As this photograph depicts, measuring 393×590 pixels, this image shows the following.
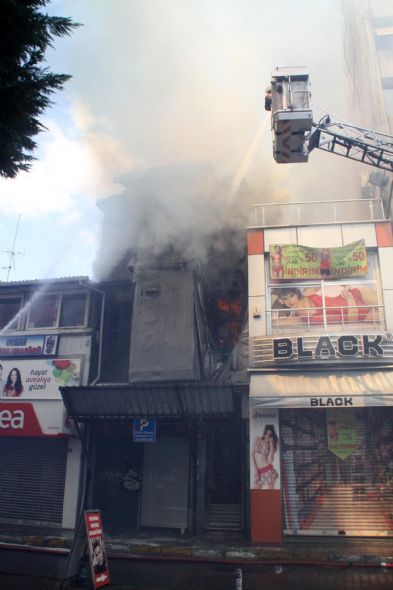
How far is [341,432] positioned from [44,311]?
11.0 metres

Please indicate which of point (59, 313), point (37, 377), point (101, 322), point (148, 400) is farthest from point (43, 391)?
point (148, 400)

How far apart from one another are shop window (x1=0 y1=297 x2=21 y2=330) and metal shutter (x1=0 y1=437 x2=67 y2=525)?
13.7ft

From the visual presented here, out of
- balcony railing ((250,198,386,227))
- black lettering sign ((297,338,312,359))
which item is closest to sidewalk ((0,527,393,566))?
black lettering sign ((297,338,312,359))

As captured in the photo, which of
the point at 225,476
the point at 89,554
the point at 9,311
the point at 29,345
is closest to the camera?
the point at 89,554

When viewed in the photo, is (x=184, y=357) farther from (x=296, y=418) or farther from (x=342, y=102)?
(x=342, y=102)

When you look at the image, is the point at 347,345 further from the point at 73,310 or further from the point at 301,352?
the point at 73,310

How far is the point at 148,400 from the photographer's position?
47.7ft

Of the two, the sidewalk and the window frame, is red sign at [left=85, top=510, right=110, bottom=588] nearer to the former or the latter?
the sidewalk

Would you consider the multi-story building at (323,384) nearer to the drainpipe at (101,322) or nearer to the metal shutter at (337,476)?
the metal shutter at (337,476)

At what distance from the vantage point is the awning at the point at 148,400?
14.0 metres

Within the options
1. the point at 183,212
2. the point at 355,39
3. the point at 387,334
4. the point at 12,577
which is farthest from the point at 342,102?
the point at 12,577

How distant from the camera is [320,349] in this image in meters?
13.5

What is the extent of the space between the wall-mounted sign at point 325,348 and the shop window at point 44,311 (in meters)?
7.88

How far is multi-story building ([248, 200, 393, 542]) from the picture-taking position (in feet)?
42.9
